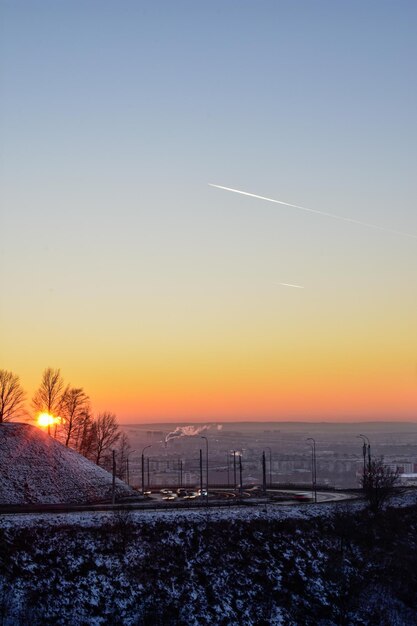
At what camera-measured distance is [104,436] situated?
145 meters

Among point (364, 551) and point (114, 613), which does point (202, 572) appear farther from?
point (364, 551)

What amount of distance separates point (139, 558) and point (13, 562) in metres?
9.93

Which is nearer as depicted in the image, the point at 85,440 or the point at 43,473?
the point at 43,473

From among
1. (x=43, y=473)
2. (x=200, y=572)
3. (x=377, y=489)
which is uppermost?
(x=43, y=473)

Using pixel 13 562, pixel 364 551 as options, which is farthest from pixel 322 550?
pixel 13 562

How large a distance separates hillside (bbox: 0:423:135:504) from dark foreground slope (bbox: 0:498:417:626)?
2651cm

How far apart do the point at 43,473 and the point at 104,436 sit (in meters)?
48.9

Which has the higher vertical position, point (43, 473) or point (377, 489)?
point (43, 473)


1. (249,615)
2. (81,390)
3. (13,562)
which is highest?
(81,390)

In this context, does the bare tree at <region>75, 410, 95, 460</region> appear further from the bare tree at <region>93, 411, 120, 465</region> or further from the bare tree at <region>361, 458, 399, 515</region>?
the bare tree at <region>361, 458, 399, 515</region>

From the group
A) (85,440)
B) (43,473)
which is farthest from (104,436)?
(43,473)

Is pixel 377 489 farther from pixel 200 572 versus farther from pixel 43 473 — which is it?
pixel 43 473

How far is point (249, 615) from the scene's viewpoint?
5709 cm

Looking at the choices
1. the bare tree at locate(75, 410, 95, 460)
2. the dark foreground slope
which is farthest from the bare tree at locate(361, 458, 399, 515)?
the bare tree at locate(75, 410, 95, 460)
